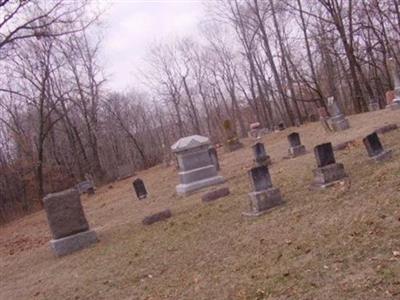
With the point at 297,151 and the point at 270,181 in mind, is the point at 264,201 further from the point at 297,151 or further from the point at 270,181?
the point at 297,151

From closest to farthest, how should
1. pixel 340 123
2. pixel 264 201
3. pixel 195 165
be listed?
pixel 264 201
pixel 195 165
pixel 340 123

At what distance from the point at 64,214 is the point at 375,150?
6330 millimetres

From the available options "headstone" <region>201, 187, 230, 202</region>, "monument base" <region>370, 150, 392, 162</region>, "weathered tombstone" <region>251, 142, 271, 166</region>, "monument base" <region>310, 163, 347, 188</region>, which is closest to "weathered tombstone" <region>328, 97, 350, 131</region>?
"weathered tombstone" <region>251, 142, 271, 166</region>

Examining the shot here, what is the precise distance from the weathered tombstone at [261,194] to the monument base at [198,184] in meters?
5.28

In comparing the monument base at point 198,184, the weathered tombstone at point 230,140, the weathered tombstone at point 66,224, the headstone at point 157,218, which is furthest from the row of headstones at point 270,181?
the weathered tombstone at point 230,140

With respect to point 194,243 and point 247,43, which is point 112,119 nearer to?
point 247,43

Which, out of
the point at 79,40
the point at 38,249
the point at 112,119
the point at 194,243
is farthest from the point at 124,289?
the point at 112,119

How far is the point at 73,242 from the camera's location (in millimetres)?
10633

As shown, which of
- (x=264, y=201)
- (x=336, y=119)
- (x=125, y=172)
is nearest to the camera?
(x=264, y=201)

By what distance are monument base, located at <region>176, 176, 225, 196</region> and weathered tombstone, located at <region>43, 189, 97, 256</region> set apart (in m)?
3.64

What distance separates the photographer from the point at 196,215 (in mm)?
10156

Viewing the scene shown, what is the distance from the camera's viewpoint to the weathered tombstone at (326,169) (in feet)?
28.6

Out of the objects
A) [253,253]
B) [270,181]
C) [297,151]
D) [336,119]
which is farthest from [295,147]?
[253,253]

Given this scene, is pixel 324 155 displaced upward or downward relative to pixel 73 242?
upward
